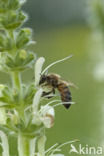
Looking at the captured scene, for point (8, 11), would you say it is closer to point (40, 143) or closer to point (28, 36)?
point (28, 36)

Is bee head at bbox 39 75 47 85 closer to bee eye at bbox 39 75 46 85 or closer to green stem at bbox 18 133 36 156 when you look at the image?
bee eye at bbox 39 75 46 85

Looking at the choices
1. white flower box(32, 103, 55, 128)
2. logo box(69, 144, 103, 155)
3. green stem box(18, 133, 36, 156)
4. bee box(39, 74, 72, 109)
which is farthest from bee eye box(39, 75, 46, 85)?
logo box(69, 144, 103, 155)

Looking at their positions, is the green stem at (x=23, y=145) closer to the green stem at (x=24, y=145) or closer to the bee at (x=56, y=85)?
the green stem at (x=24, y=145)

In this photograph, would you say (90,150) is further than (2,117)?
Yes

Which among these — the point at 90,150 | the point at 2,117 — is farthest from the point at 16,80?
the point at 90,150

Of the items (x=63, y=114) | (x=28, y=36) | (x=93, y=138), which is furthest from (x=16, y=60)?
(x=63, y=114)

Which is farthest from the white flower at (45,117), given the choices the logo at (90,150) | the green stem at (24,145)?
the logo at (90,150)

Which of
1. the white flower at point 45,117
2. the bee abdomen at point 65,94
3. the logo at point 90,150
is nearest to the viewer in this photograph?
the white flower at point 45,117

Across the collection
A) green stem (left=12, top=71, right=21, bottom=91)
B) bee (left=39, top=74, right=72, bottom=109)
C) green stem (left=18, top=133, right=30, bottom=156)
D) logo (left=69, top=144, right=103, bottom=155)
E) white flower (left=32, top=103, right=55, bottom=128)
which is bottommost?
green stem (left=18, top=133, right=30, bottom=156)

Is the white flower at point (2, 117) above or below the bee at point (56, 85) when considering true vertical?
below

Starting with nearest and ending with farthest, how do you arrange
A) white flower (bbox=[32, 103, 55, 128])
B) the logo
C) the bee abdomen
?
white flower (bbox=[32, 103, 55, 128]), the bee abdomen, the logo

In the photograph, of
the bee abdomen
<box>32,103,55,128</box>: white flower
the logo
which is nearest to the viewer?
<box>32,103,55,128</box>: white flower

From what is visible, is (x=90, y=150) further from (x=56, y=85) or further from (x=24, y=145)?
(x=24, y=145)
